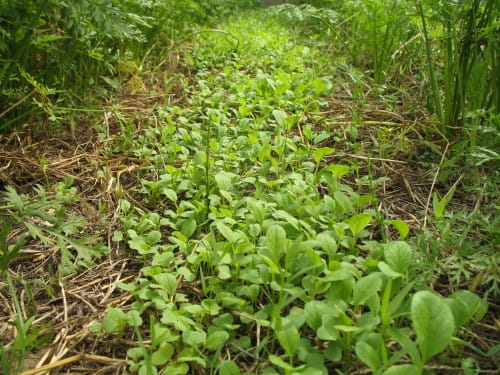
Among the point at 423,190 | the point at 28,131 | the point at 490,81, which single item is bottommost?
the point at 28,131

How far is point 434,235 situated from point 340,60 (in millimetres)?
2101

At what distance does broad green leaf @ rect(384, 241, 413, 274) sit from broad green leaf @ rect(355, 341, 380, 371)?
0.28m

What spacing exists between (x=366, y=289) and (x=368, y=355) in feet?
0.59

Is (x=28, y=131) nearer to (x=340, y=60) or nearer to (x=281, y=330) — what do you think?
(x=281, y=330)

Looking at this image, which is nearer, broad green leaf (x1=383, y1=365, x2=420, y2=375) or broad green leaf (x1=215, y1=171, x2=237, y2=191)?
broad green leaf (x1=383, y1=365, x2=420, y2=375)

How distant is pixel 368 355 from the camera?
0.95 meters

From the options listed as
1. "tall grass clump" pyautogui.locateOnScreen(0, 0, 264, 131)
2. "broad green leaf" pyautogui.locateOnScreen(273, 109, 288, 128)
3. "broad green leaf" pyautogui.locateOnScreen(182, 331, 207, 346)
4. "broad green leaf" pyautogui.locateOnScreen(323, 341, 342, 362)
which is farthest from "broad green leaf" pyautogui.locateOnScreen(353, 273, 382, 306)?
"tall grass clump" pyautogui.locateOnScreen(0, 0, 264, 131)

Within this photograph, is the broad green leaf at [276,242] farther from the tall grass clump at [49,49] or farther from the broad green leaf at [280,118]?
the tall grass clump at [49,49]

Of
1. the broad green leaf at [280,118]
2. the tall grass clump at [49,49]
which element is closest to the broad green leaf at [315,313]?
the broad green leaf at [280,118]

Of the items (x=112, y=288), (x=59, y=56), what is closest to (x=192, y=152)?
(x=59, y=56)

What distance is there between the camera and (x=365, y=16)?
2799 millimetres

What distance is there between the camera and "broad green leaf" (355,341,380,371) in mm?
943

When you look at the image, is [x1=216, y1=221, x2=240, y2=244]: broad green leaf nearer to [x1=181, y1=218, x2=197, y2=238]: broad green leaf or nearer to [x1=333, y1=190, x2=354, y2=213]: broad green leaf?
[x1=181, y1=218, x2=197, y2=238]: broad green leaf

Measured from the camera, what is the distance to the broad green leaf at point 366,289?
3.54 feet
